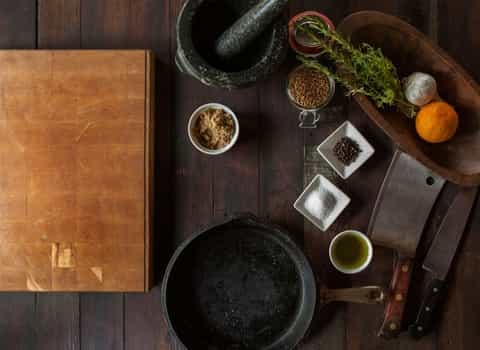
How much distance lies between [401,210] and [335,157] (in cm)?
18

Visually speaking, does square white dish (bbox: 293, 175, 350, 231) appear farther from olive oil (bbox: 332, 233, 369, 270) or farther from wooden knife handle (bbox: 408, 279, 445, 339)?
wooden knife handle (bbox: 408, 279, 445, 339)

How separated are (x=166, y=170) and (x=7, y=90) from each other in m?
0.37

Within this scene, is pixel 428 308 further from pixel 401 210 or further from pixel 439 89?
pixel 439 89

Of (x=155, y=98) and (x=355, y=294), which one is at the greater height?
(x=155, y=98)

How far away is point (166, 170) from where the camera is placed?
37.8 inches

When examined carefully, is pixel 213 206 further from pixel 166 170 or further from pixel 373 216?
pixel 373 216

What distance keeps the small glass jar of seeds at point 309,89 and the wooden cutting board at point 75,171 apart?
1.00ft

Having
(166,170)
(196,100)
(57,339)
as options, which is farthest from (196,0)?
(57,339)

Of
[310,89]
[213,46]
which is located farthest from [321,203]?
[213,46]

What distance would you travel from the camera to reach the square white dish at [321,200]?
93 cm

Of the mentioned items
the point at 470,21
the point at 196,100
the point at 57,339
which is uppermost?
the point at 470,21

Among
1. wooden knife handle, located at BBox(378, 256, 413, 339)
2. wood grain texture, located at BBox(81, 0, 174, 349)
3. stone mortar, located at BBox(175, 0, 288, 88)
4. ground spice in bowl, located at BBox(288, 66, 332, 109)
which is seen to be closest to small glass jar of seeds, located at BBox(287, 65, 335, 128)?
ground spice in bowl, located at BBox(288, 66, 332, 109)

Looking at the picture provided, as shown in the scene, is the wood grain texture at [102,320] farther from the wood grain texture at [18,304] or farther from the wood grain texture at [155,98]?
the wood grain texture at [18,304]

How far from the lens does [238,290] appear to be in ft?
3.05
